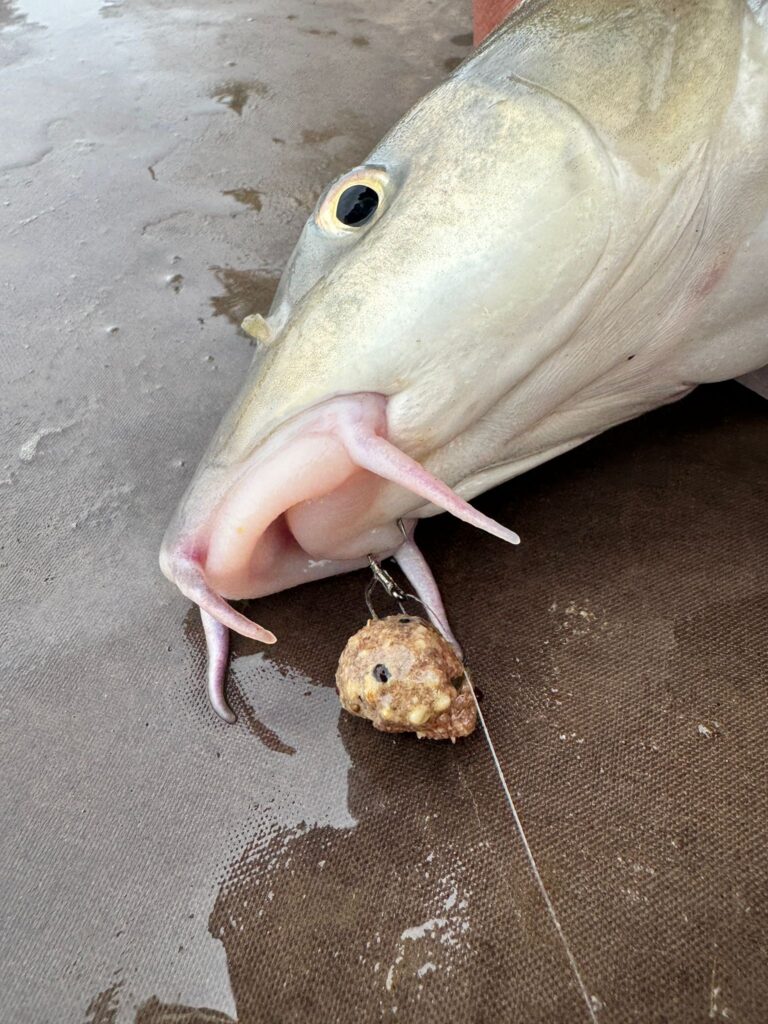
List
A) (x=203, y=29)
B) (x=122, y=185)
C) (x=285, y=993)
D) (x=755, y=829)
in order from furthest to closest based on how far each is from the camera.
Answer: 1. (x=203, y=29)
2. (x=122, y=185)
3. (x=755, y=829)
4. (x=285, y=993)

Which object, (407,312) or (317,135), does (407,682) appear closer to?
(407,312)

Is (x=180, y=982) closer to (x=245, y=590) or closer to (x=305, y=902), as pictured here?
(x=305, y=902)

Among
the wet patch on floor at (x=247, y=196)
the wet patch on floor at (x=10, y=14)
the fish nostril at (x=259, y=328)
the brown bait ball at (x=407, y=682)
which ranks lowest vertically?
the brown bait ball at (x=407, y=682)

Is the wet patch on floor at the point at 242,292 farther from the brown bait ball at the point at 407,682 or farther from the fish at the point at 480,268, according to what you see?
the brown bait ball at the point at 407,682

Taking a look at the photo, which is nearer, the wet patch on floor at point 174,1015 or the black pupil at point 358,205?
the wet patch on floor at point 174,1015

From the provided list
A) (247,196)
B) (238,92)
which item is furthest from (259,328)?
(238,92)

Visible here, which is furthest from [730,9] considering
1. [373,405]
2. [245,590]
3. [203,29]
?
[203,29]

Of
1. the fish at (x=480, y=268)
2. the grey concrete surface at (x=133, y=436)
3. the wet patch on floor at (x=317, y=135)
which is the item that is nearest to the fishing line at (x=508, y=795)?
the fish at (x=480, y=268)
